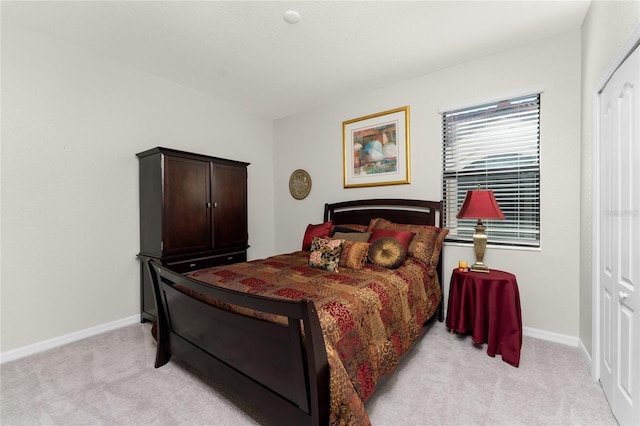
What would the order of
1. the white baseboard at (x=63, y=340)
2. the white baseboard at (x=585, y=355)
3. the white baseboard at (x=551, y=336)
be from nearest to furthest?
the white baseboard at (x=585, y=355) < the white baseboard at (x=63, y=340) < the white baseboard at (x=551, y=336)

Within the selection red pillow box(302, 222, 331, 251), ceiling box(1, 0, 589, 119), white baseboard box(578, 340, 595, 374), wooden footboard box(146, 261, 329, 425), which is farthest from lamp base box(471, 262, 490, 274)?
ceiling box(1, 0, 589, 119)

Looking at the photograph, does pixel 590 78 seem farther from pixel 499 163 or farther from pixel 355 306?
pixel 355 306

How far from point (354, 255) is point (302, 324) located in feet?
4.36

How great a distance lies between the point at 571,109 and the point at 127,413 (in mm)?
4123

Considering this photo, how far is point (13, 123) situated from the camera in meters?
2.38

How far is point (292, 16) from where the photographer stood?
7.35 feet

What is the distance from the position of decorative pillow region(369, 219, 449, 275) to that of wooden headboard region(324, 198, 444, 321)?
0.74 feet

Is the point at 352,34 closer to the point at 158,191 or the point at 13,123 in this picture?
the point at 158,191

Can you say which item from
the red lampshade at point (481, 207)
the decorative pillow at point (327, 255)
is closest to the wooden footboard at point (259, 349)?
the decorative pillow at point (327, 255)

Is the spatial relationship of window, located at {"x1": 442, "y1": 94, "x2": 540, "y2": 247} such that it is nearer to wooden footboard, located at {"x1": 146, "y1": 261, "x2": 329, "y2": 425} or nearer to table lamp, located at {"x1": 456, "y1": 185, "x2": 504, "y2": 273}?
table lamp, located at {"x1": 456, "y1": 185, "x2": 504, "y2": 273}

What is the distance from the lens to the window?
2.68 m

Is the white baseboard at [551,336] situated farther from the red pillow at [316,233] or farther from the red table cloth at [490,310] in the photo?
the red pillow at [316,233]

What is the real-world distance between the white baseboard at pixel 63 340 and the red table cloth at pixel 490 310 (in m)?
3.43

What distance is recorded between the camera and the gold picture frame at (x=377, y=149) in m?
3.37
